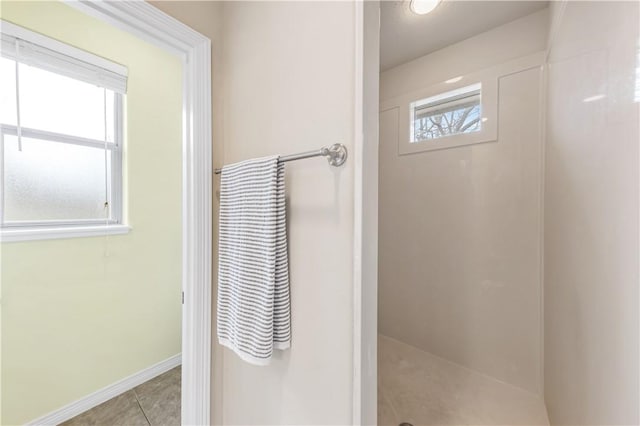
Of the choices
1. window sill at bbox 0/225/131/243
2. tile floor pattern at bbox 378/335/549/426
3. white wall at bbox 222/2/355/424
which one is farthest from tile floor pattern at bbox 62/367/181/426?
tile floor pattern at bbox 378/335/549/426

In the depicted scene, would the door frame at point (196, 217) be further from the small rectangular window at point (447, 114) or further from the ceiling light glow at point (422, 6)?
the small rectangular window at point (447, 114)

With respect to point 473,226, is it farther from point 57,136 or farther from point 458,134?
point 57,136

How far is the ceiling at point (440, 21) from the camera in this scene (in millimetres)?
1573

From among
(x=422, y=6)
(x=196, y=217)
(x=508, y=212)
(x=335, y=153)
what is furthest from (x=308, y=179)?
(x=508, y=212)

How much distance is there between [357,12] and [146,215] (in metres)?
1.90

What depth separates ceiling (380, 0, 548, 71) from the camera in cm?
157

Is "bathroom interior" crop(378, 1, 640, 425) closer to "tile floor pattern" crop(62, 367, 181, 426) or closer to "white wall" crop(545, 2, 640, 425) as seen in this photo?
"white wall" crop(545, 2, 640, 425)

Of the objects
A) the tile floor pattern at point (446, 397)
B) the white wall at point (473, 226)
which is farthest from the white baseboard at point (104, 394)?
the white wall at point (473, 226)

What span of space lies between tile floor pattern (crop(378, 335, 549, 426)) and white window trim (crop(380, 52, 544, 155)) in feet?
5.51

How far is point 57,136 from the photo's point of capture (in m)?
1.58

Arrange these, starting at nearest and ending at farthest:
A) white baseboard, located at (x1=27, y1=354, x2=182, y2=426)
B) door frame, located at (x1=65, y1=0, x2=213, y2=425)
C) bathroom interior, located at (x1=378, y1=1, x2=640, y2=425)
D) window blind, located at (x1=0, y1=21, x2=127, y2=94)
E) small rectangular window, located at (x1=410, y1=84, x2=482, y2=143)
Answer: bathroom interior, located at (x1=378, y1=1, x2=640, y2=425)
door frame, located at (x1=65, y1=0, x2=213, y2=425)
window blind, located at (x1=0, y1=21, x2=127, y2=94)
white baseboard, located at (x1=27, y1=354, x2=182, y2=426)
small rectangular window, located at (x1=410, y1=84, x2=482, y2=143)

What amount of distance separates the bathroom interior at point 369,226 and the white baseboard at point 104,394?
1 centimetres

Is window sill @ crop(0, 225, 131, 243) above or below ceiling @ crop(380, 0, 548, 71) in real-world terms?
below

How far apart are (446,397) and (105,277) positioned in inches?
92.9
